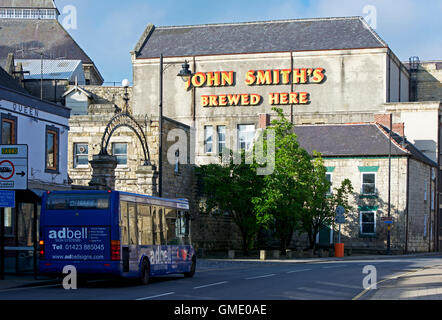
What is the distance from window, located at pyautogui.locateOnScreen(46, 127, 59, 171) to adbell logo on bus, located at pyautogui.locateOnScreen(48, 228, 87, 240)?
1037 cm

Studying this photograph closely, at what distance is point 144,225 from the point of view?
23.1m

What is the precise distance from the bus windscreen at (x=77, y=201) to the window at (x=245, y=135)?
45.2m

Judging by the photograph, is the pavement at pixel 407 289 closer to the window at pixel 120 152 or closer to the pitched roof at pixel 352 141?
the window at pixel 120 152

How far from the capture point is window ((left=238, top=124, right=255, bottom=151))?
6675 cm

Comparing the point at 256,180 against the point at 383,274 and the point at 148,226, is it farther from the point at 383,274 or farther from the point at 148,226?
the point at 148,226

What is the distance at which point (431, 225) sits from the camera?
65188 millimetres

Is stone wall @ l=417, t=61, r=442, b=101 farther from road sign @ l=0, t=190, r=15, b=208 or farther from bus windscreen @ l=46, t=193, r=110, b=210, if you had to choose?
road sign @ l=0, t=190, r=15, b=208

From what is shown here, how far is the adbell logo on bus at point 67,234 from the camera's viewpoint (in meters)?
21.2

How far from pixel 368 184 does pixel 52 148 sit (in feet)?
104

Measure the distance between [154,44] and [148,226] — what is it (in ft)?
165

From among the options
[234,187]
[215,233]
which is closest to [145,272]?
[234,187]

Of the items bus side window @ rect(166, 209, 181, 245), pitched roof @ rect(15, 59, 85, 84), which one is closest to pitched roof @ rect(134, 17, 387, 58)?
pitched roof @ rect(15, 59, 85, 84)
